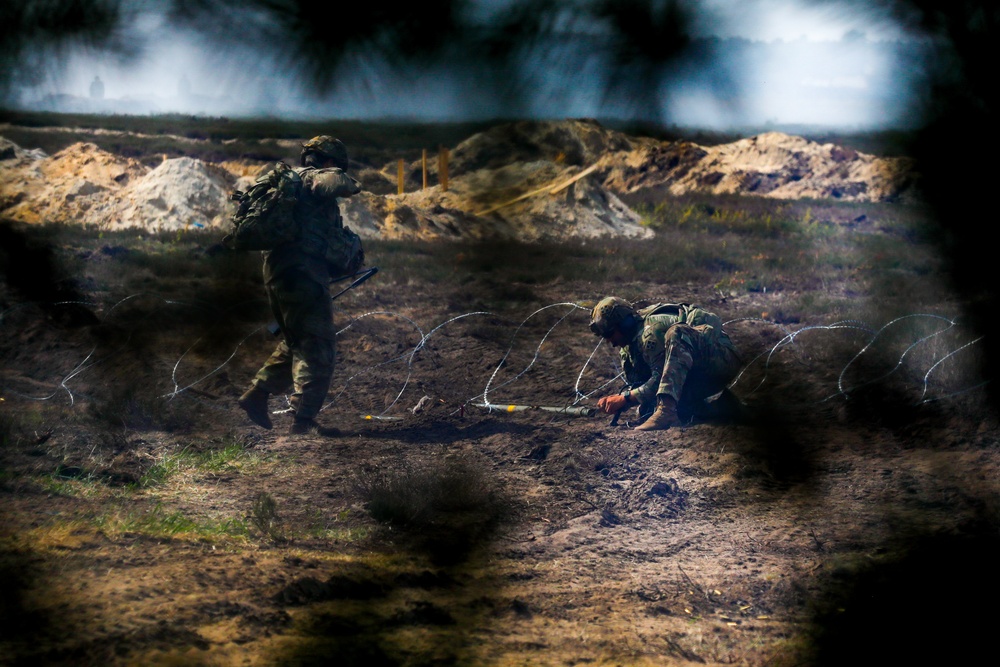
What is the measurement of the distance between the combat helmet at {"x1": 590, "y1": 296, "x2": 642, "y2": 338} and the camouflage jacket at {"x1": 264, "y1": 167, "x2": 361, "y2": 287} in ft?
4.89

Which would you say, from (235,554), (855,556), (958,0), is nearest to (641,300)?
(855,556)

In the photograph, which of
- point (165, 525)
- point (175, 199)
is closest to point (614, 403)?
point (165, 525)

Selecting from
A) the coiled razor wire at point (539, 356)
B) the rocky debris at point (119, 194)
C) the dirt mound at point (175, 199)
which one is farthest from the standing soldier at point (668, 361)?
the dirt mound at point (175, 199)

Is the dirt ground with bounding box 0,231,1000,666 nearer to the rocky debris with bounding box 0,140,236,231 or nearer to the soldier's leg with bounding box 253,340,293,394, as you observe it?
the soldier's leg with bounding box 253,340,293,394

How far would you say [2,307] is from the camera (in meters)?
7.79

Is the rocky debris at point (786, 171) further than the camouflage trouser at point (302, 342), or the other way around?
the rocky debris at point (786, 171)

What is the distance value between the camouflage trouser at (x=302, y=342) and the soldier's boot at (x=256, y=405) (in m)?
0.04

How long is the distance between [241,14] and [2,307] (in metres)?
7.33

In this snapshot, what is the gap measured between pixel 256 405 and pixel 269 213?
46.4 inches

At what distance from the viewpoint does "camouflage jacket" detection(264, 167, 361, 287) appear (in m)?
5.09

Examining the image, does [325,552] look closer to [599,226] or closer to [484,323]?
[484,323]

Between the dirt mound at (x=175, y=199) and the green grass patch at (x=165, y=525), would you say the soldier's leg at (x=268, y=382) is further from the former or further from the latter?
the dirt mound at (x=175, y=199)

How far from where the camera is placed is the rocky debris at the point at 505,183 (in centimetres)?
130

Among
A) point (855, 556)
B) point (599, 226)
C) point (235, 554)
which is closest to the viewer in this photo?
point (235, 554)
